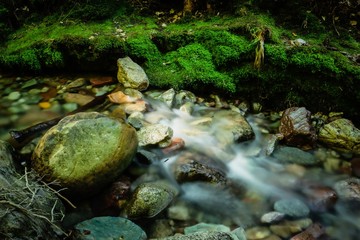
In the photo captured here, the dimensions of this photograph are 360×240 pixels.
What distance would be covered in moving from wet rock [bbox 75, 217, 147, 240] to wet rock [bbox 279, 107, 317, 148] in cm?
244

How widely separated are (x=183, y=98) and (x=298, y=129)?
1.74 meters

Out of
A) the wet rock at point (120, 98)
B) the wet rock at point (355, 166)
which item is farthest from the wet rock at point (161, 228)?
the wet rock at point (355, 166)

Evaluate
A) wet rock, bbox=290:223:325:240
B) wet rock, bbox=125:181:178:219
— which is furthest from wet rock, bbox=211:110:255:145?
wet rock, bbox=290:223:325:240

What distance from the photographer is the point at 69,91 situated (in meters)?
4.95

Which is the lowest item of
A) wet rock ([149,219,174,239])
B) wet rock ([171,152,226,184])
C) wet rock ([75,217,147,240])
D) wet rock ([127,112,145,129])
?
wet rock ([149,219,174,239])

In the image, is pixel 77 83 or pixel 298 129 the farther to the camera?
pixel 77 83

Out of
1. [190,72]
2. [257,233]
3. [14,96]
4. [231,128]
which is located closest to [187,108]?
[190,72]

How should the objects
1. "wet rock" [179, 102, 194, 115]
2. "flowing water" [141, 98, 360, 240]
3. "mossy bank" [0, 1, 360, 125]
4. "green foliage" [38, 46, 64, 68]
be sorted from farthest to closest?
"green foliage" [38, 46, 64, 68] → "wet rock" [179, 102, 194, 115] → "mossy bank" [0, 1, 360, 125] → "flowing water" [141, 98, 360, 240]

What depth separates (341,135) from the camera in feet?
13.5

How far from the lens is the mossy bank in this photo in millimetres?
4461

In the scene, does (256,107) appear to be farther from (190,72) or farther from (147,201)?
(147,201)

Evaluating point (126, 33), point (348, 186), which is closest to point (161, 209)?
point (348, 186)

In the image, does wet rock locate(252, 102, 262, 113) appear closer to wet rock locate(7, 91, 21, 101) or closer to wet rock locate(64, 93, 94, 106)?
wet rock locate(64, 93, 94, 106)

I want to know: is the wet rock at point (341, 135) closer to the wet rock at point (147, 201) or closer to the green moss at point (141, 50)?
the wet rock at point (147, 201)
